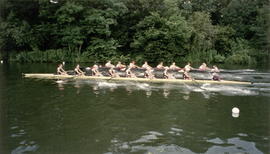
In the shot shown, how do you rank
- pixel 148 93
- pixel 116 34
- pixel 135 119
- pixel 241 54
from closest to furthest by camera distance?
pixel 135 119, pixel 148 93, pixel 241 54, pixel 116 34

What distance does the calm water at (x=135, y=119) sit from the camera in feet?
30.0

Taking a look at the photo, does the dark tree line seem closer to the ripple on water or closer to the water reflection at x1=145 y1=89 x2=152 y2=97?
the water reflection at x1=145 y1=89 x2=152 y2=97

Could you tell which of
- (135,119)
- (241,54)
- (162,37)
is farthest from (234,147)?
(241,54)

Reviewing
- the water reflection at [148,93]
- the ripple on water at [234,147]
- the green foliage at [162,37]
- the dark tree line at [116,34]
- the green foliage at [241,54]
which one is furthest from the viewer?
the green foliage at [162,37]

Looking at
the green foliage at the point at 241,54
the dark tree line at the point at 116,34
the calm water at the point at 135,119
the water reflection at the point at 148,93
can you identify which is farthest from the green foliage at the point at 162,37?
the water reflection at the point at 148,93

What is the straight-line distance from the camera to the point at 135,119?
1170 cm

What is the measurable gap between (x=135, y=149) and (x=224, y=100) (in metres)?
7.77

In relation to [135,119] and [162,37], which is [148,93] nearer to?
[135,119]

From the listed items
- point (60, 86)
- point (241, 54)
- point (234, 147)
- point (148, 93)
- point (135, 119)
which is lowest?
point (234, 147)

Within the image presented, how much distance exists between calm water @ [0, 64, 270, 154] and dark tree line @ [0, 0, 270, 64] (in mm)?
21654

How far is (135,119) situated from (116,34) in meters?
32.7

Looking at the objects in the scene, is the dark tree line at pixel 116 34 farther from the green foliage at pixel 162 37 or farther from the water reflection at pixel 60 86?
the water reflection at pixel 60 86

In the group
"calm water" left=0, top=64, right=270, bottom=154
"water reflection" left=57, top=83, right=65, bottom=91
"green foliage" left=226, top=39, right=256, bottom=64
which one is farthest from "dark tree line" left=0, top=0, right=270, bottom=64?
"calm water" left=0, top=64, right=270, bottom=154

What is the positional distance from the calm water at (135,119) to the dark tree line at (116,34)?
21.7 metres
